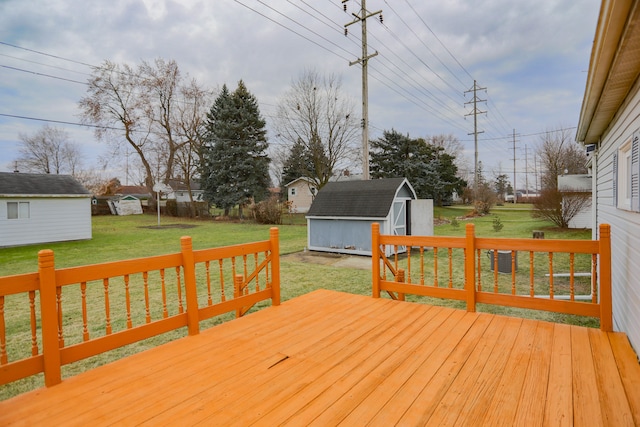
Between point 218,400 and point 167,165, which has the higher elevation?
point 167,165

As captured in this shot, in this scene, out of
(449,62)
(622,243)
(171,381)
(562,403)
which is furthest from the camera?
(449,62)

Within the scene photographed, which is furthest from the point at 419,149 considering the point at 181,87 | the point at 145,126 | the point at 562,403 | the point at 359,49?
the point at 562,403

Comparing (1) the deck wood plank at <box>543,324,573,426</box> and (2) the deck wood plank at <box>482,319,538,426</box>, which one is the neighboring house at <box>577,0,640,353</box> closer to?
(1) the deck wood plank at <box>543,324,573,426</box>

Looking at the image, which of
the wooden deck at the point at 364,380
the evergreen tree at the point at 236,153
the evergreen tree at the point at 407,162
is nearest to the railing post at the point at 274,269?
the wooden deck at the point at 364,380

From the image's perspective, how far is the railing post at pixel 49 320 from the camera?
7.14ft

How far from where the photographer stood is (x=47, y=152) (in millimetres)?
29391

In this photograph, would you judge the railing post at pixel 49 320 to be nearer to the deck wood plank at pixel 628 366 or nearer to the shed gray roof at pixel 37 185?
the deck wood plank at pixel 628 366

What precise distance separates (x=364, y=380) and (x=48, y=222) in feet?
53.3

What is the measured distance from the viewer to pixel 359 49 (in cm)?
1288

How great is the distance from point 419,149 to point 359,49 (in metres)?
17.3

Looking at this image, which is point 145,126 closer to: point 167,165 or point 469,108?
point 167,165

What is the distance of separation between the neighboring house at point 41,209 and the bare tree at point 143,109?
11.0 meters

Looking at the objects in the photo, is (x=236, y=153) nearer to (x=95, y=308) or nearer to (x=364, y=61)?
(x=364, y=61)

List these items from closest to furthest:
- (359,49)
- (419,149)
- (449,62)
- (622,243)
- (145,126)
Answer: (622,243) → (359,49) → (449,62) → (145,126) → (419,149)
